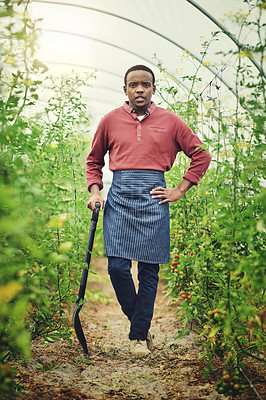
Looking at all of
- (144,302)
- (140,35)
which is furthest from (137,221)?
(140,35)

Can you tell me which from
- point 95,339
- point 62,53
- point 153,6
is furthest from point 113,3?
point 95,339

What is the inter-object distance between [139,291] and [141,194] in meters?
0.62

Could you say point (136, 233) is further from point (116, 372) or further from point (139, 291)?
point (116, 372)

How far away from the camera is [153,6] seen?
4.71m

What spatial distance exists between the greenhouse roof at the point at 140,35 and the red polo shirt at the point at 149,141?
36.4 inches

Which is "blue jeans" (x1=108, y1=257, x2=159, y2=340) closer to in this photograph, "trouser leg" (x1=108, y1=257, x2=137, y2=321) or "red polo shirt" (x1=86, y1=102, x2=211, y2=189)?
"trouser leg" (x1=108, y1=257, x2=137, y2=321)

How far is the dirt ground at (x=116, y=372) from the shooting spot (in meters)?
1.87

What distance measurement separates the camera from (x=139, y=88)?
Result: 8.93 feet

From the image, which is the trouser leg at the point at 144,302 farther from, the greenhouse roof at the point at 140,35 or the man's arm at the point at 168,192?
the greenhouse roof at the point at 140,35

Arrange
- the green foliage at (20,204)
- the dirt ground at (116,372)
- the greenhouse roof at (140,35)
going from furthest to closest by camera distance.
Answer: the greenhouse roof at (140,35) → the dirt ground at (116,372) → the green foliage at (20,204)

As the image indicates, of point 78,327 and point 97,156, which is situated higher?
point 97,156

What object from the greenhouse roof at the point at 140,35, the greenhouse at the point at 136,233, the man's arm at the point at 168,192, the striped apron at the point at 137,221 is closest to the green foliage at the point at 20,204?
the greenhouse at the point at 136,233

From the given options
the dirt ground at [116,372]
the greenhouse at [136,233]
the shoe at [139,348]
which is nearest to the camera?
the greenhouse at [136,233]

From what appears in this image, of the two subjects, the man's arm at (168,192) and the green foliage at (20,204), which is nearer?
the green foliage at (20,204)
